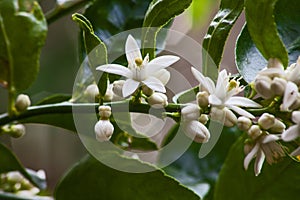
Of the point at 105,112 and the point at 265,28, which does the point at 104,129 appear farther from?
the point at 265,28

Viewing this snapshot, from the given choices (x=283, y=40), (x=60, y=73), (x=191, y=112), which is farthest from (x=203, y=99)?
(x=60, y=73)

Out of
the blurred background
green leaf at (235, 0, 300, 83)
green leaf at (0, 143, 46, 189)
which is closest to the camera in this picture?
green leaf at (235, 0, 300, 83)

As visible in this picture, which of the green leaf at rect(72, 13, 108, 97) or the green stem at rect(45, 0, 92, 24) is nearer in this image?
the green leaf at rect(72, 13, 108, 97)

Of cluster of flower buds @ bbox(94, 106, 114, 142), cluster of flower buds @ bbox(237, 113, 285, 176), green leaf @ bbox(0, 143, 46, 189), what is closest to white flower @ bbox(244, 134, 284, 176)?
cluster of flower buds @ bbox(237, 113, 285, 176)

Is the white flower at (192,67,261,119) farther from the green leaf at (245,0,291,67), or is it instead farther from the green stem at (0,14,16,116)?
the green stem at (0,14,16,116)

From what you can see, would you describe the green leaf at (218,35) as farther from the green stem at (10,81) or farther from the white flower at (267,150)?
the green stem at (10,81)

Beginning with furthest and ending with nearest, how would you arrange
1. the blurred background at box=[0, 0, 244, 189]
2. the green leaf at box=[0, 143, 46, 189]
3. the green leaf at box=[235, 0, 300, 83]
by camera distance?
the blurred background at box=[0, 0, 244, 189] → the green leaf at box=[0, 143, 46, 189] → the green leaf at box=[235, 0, 300, 83]
